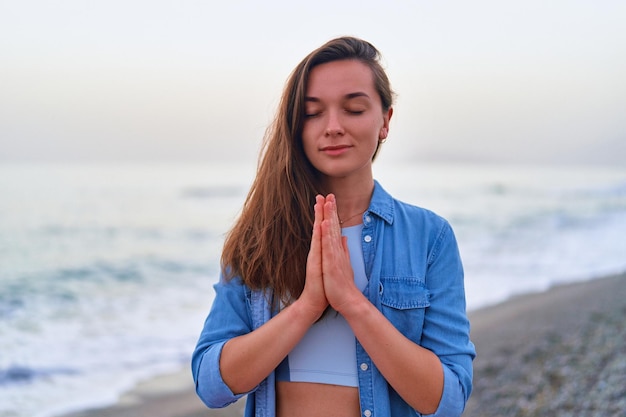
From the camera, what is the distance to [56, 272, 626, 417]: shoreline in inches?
223

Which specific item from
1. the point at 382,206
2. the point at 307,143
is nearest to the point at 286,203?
the point at 307,143

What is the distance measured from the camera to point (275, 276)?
84.0 inches

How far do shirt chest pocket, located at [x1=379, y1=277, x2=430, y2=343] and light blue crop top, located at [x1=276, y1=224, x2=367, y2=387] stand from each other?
0.47 ft

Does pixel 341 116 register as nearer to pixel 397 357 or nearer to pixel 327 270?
pixel 327 270

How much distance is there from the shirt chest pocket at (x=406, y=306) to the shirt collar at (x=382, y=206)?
0.82 ft

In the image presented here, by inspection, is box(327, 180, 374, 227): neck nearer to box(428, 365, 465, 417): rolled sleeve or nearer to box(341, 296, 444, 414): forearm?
box(341, 296, 444, 414): forearm

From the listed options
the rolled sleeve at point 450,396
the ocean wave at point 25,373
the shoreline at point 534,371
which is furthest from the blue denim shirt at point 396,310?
the ocean wave at point 25,373

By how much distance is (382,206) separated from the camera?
2270mm

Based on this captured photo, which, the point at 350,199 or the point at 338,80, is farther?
the point at 350,199

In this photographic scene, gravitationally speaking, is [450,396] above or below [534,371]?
above

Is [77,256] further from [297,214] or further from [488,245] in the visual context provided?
[297,214]

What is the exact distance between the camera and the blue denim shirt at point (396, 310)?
2072 mm

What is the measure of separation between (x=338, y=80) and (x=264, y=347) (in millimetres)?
857

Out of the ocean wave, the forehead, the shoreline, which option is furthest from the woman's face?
the ocean wave
